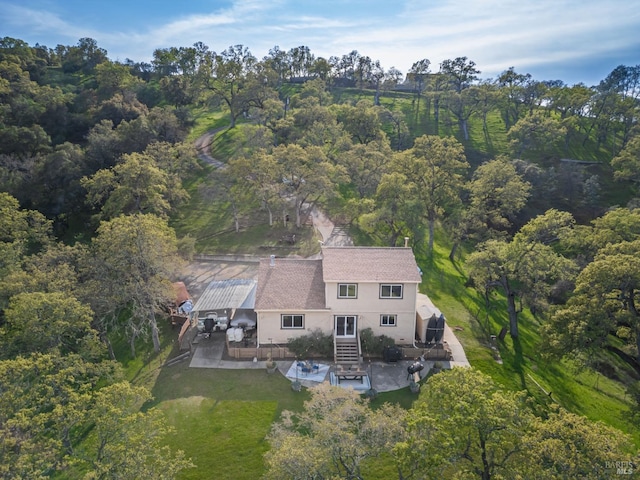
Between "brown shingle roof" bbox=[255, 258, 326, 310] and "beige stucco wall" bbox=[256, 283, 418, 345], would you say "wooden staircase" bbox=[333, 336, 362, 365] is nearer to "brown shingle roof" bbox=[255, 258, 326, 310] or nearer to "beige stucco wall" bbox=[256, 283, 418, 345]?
"beige stucco wall" bbox=[256, 283, 418, 345]

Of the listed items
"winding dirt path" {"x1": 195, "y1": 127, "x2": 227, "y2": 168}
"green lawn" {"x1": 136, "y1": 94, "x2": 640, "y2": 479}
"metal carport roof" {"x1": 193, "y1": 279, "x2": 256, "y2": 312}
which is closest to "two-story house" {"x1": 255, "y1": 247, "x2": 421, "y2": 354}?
"metal carport roof" {"x1": 193, "y1": 279, "x2": 256, "y2": 312}

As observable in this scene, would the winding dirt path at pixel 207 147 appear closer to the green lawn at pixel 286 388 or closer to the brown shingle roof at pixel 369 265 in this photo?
the green lawn at pixel 286 388

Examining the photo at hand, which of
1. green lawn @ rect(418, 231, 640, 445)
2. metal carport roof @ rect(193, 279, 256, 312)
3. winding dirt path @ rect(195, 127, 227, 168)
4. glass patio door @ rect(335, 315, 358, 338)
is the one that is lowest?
green lawn @ rect(418, 231, 640, 445)

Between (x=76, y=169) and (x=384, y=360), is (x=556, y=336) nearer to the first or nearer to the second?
(x=384, y=360)

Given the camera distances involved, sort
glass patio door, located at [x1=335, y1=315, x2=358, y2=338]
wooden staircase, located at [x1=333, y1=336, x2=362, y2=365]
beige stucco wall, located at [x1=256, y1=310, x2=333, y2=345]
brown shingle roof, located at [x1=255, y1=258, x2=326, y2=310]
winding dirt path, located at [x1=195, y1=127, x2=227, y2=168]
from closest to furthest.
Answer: wooden staircase, located at [x1=333, y1=336, x2=362, y2=365], brown shingle roof, located at [x1=255, y1=258, x2=326, y2=310], beige stucco wall, located at [x1=256, y1=310, x2=333, y2=345], glass patio door, located at [x1=335, y1=315, x2=358, y2=338], winding dirt path, located at [x1=195, y1=127, x2=227, y2=168]

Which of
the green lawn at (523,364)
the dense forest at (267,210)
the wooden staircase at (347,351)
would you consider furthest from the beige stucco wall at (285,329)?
the green lawn at (523,364)

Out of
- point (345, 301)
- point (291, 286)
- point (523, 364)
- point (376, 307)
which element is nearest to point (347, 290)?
point (345, 301)

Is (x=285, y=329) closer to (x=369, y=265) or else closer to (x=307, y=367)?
(x=307, y=367)
